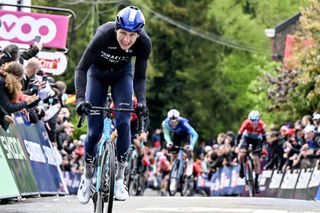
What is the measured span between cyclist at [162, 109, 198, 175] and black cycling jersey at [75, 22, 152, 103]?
42.2ft

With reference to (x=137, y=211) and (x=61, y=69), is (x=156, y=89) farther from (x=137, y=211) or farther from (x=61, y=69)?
(x=137, y=211)

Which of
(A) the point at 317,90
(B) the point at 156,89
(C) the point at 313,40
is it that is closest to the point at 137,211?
(A) the point at 317,90

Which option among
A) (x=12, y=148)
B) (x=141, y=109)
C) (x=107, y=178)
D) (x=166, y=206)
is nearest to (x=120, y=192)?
(x=107, y=178)

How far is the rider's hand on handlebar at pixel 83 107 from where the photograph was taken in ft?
38.8

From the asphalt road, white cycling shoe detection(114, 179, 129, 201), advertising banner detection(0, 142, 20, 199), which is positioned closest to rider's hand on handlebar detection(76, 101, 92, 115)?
white cycling shoe detection(114, 179, 129, 201)

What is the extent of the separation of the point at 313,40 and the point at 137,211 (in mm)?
18311

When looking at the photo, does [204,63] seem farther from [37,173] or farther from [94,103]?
[94,103]

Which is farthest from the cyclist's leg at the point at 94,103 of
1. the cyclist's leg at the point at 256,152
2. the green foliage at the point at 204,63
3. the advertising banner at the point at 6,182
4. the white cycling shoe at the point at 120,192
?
the green foliage at the point at 204,63

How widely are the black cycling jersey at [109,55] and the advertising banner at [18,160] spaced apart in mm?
Answer: 4310

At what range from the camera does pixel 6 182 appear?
15.9m

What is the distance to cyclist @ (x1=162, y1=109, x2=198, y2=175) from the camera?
83.5 feet

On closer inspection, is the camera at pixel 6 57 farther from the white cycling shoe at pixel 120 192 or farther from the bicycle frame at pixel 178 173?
the bicycle frame at pixel 178 173

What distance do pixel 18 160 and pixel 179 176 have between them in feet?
28.9

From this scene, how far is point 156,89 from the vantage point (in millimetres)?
73562
